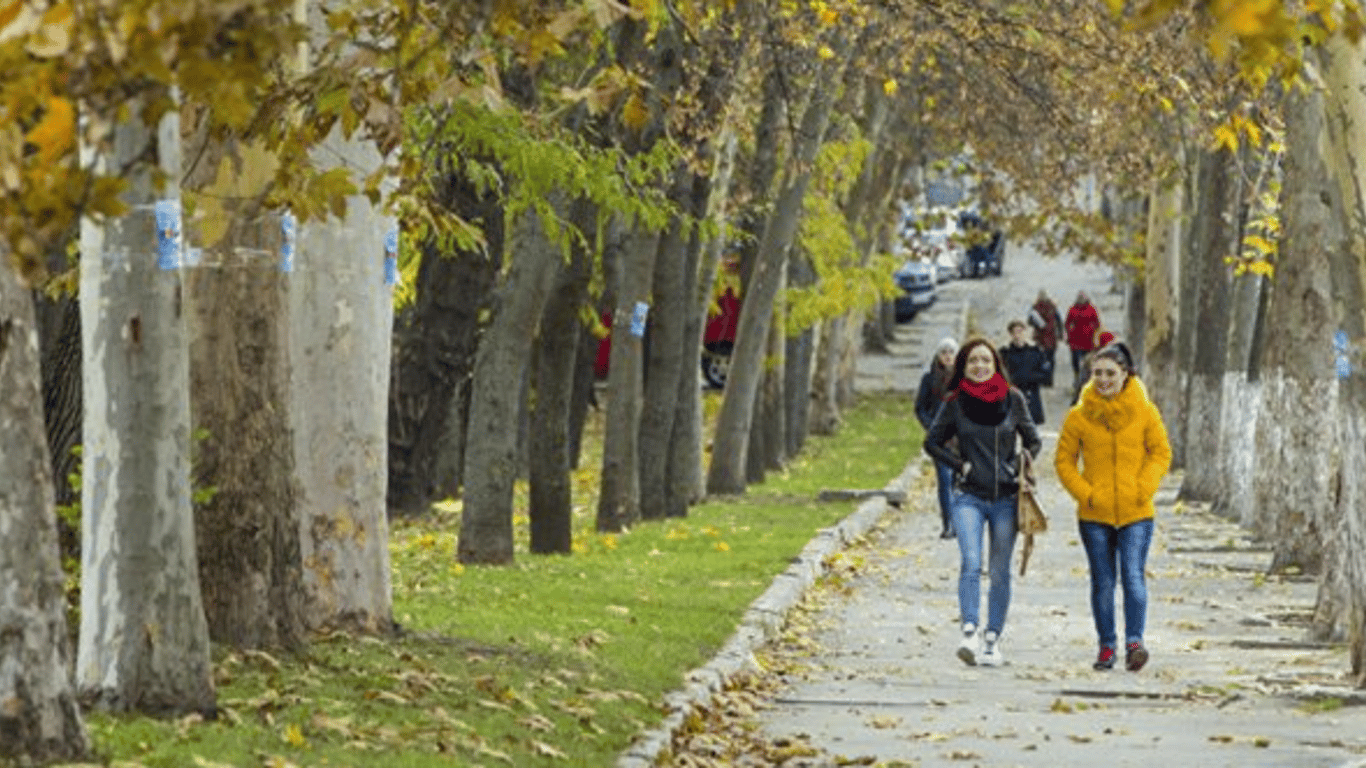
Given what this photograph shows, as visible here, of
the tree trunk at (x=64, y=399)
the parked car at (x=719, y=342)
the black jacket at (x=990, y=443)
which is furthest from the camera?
the parked car at (x=719, y=342)

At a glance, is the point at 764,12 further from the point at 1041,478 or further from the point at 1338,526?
the point at 1041,478

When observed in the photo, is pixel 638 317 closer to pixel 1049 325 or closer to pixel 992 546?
pixel 992 546

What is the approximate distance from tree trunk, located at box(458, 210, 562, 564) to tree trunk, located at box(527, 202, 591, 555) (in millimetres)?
1665

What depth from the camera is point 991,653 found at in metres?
19.6

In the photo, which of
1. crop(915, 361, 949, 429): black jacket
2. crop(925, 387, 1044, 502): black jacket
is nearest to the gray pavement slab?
crop(925, 387, 1044, 502): black jacket

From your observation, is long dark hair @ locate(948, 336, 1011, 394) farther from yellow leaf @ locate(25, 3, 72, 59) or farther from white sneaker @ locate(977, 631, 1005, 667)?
yellow leaf @ locate(25, 3, 72, 59)

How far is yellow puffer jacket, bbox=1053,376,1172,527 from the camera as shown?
62.3 feet

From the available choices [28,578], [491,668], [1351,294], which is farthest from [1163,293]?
[28,578]

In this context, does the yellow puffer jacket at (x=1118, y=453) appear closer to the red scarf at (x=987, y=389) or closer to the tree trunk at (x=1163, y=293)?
the red scarf at (x=987, y=389)

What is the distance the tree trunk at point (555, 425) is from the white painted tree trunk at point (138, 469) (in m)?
13.2

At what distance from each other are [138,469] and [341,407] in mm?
4162

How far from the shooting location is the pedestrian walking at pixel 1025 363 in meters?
36.7

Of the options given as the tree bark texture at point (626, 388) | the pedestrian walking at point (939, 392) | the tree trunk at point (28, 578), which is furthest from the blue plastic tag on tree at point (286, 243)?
the tree bark texture at point (626, 388)

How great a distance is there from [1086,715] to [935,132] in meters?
35.8
